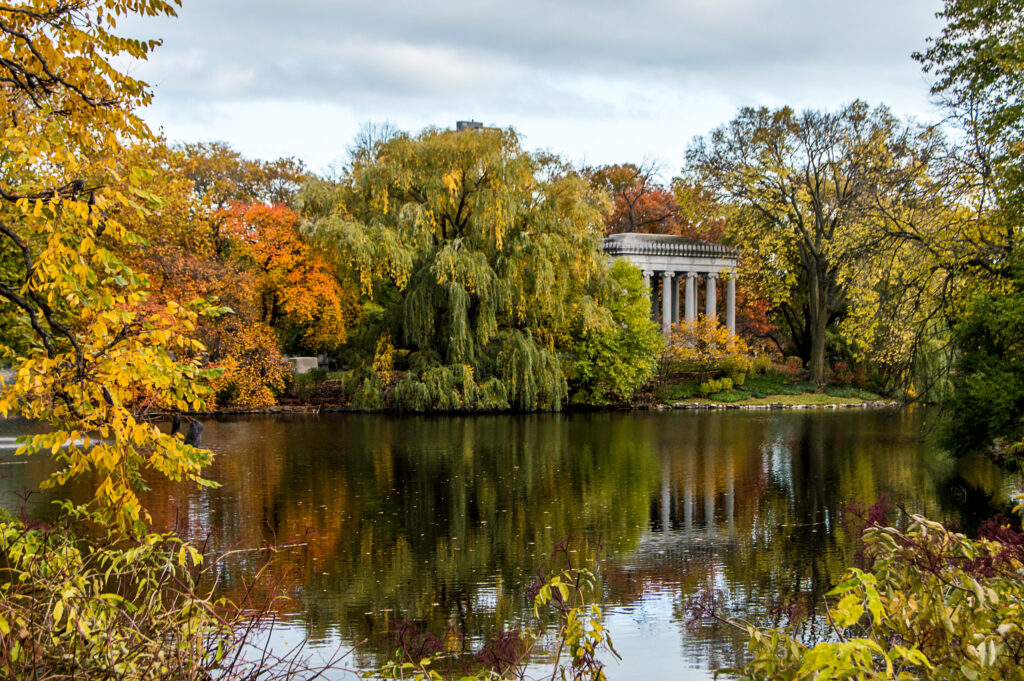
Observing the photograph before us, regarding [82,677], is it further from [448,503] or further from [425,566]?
[448,503]

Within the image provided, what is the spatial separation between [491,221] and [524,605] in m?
20.9

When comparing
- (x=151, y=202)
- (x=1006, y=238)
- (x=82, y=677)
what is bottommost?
(x=82, y=677)

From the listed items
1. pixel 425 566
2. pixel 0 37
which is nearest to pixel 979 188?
pixel 425 566

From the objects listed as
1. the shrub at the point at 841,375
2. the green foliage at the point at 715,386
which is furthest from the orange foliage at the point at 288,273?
the shrub at the point at 841,375

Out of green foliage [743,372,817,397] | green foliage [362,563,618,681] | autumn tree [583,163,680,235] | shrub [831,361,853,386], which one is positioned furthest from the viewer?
autumn tree [583,163,680,235]

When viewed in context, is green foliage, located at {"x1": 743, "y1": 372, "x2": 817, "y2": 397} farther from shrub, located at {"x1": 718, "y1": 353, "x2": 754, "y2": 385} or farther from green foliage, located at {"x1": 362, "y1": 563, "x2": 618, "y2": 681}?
green foliage, located at {"x1": 362, "y1": 563, "x2": 618, "y2": 681}

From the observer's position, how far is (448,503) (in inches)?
562

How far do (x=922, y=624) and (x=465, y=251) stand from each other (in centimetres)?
2469

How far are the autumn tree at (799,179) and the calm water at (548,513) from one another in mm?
12160

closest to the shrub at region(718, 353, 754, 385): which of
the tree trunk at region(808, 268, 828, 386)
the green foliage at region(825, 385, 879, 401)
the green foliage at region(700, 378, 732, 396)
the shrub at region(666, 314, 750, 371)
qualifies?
the shrub at region(666, 314, 750, 371)

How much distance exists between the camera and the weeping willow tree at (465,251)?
2855cm

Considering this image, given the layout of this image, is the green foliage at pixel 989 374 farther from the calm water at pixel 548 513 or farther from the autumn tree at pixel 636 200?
the autumn tree at pixel 636 200

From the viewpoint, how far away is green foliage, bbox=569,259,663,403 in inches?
1280

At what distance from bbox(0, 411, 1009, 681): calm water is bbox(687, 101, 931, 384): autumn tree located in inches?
479
